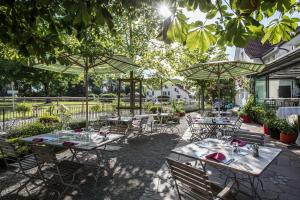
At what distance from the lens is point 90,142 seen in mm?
4430

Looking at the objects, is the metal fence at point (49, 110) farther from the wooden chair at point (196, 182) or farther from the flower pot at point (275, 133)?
the wooden chair at point (196, 182)

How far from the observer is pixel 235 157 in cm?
335

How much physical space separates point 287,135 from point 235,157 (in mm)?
5480

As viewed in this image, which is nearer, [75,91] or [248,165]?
[248,165]

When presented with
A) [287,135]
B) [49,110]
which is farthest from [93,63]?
[287,135]

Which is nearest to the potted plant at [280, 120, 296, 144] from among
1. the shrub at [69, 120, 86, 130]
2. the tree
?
the tree

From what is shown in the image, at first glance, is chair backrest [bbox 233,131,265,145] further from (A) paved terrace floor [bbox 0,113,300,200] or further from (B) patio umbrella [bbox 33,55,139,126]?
(B) patio umbrella [bbox 33,55,139,126]

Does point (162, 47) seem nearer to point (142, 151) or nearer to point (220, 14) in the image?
point (142, 151)

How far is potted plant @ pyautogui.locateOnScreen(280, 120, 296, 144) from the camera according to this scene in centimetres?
752

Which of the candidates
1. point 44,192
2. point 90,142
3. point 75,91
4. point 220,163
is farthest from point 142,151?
point 75,91

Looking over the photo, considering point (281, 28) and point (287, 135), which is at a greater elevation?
point (281, 28)

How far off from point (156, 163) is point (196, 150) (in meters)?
2.14

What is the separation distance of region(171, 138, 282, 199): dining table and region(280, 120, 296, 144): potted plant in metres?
4.17

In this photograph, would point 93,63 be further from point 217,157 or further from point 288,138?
point 288,138
